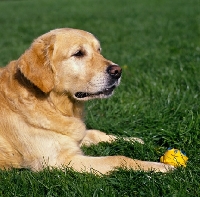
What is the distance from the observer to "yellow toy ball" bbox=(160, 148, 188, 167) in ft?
13.8

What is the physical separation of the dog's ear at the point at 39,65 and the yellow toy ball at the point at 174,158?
1.33 m

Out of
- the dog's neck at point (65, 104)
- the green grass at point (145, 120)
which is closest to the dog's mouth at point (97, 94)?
the dog's neck at point (65, 104)

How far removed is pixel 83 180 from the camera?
12.7ft

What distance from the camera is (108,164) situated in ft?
13.9

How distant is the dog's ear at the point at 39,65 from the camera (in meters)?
4.34

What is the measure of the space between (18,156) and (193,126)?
1.93 metres

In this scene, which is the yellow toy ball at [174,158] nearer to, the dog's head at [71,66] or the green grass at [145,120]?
the green grass at [145,120]

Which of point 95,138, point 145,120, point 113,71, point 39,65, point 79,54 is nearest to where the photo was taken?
point 39,65

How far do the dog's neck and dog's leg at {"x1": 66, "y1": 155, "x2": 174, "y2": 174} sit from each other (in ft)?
1.91

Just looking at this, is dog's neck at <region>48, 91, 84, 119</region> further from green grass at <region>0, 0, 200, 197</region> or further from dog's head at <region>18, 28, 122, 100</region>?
green grass at <region>0, 0, 200, 197</region>

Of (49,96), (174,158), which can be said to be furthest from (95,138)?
(174,158)

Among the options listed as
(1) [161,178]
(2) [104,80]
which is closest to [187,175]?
(1) [161,178]

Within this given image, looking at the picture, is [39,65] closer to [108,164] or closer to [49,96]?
[49,96]

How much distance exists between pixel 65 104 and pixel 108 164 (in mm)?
843
